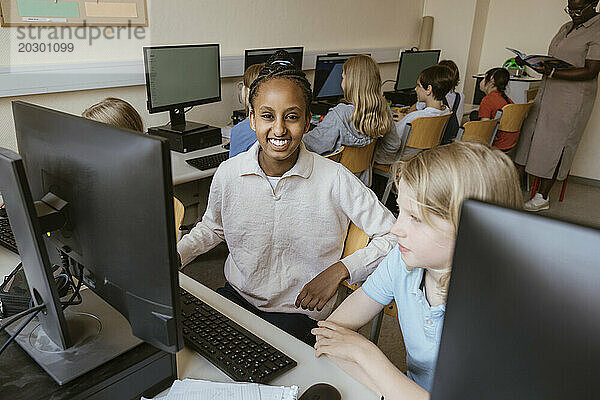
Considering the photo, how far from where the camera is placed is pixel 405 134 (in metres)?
3.07

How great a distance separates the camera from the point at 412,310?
3.49 feet

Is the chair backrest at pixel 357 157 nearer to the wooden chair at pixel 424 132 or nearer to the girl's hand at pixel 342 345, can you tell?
the wooden chair at pixel 424 132

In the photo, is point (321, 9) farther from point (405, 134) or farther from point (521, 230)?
point (521, 230)

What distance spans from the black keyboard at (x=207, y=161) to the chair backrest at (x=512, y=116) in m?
2.21

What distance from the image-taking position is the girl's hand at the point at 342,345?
3.08 ft

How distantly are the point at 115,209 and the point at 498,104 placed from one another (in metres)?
3.64

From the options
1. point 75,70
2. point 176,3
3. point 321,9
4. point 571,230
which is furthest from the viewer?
point 321,9

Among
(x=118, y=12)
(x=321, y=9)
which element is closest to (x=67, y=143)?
(x=118, y=12)

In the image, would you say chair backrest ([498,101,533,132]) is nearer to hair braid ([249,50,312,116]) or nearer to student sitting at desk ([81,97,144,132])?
hair braid ([249,50,312,116])

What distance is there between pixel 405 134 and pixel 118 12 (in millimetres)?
1823

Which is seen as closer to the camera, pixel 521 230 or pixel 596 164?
pixel 521 230

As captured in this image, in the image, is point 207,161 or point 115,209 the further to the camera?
point 207,161

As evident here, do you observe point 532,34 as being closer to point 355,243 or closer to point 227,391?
point 355,243

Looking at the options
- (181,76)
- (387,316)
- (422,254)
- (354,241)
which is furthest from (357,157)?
(422,254)
